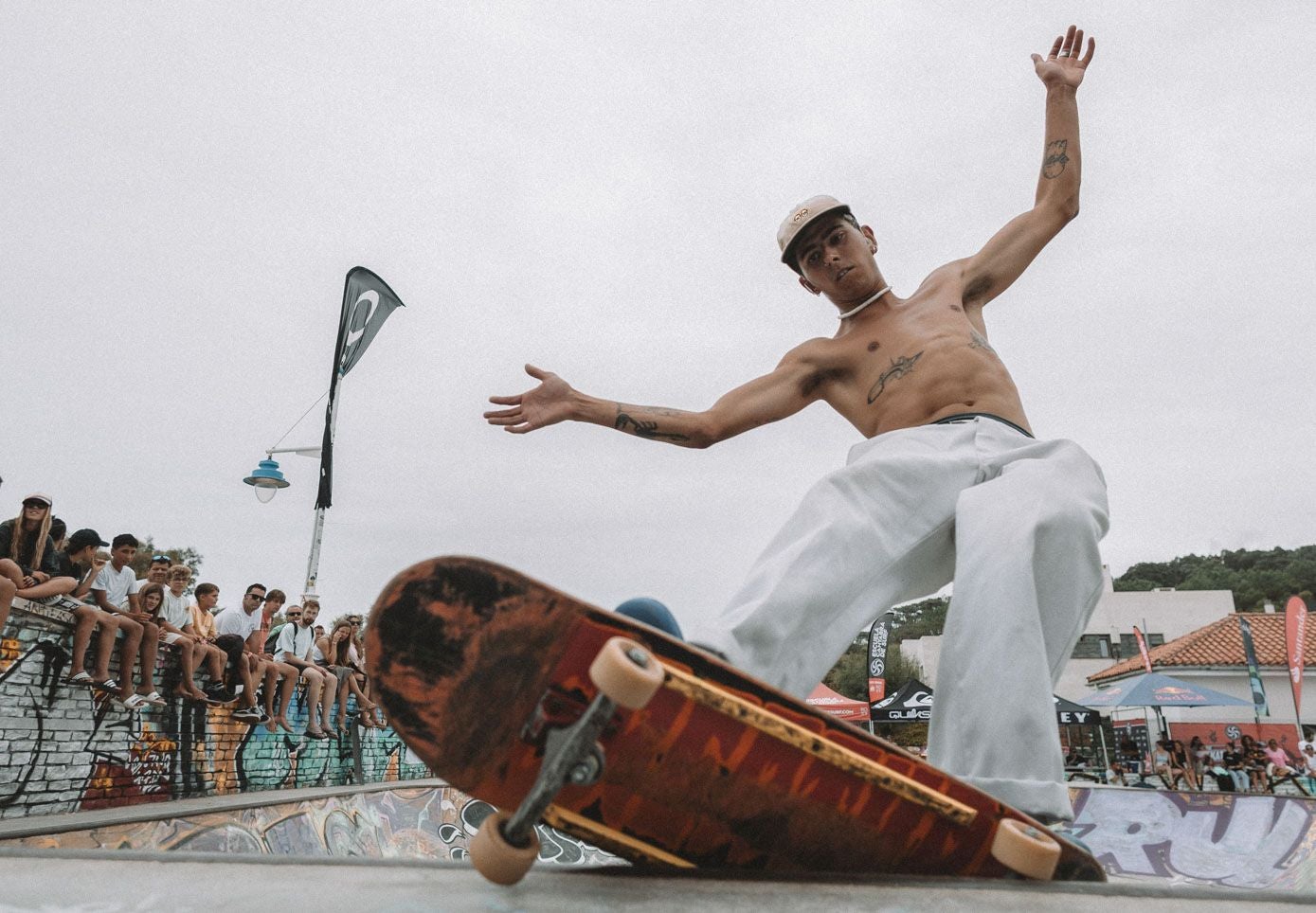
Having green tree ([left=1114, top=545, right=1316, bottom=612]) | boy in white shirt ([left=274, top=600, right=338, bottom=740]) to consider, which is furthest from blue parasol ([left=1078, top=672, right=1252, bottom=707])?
green tree ([left=1114, top=545, right=1316, bottom=612])

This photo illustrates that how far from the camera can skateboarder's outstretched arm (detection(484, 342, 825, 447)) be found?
279cm

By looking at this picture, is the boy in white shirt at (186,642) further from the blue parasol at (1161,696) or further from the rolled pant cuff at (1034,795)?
the blue parasol at (1161,696)

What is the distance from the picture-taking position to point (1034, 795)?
77.3 inches

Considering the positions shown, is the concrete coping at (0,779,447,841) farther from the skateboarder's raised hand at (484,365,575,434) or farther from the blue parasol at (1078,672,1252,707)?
the blue parasol at (1078,672,1252,707)

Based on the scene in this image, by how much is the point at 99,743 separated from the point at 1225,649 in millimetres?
38224

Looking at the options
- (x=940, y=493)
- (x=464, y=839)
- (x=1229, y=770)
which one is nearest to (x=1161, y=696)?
(x=1229, y=770)

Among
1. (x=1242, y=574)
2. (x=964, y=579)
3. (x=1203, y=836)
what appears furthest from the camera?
(x=1242, y=574)

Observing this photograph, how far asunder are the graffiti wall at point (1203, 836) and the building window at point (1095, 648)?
4315cm

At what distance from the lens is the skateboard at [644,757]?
4.54ft

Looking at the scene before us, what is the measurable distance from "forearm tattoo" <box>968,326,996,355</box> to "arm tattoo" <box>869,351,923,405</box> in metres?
0.19

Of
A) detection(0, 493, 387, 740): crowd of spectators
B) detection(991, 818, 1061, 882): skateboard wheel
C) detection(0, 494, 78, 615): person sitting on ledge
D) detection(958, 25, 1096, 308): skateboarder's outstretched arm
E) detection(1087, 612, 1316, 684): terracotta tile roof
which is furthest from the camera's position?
detection(1087, 612, 1316, 684): terracotta tile roof

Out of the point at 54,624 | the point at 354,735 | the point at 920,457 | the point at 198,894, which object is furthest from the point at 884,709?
the point at 198,894

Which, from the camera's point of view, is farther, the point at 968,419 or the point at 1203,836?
the point at 1203,836

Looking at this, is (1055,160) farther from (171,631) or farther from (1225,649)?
(1225,649)
